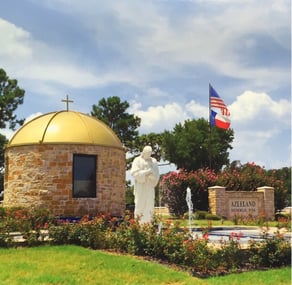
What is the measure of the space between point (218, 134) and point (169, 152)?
5.05m

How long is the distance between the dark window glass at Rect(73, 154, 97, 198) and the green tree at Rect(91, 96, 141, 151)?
28.2m

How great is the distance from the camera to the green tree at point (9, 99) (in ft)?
115

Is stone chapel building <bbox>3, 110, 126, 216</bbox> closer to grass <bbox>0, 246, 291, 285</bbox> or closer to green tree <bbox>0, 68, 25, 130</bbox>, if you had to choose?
grass <bbox>0, 246, 291, 285</bbox>

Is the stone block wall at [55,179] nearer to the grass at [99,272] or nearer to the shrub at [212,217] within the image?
the shrub at [212,217]

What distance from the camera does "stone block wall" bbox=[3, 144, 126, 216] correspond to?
1675 cm

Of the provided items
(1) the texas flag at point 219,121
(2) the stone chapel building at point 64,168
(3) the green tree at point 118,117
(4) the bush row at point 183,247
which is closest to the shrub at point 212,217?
(1) the texas flag at point 219,121

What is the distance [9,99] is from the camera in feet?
115

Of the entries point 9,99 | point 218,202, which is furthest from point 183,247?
point 9,99

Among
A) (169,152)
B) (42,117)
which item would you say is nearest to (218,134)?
(169,152)

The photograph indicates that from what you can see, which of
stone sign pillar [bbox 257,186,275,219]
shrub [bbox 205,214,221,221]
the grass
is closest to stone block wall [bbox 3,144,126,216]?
shrub [bbox 205,214,221,221]

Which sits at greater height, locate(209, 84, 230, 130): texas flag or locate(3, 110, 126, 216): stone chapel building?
locate(209, 84, 230, 130): texas flag

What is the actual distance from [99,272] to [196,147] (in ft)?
104

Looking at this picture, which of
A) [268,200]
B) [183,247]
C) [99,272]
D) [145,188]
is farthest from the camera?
[268,200]

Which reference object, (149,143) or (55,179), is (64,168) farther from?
(149,143)
